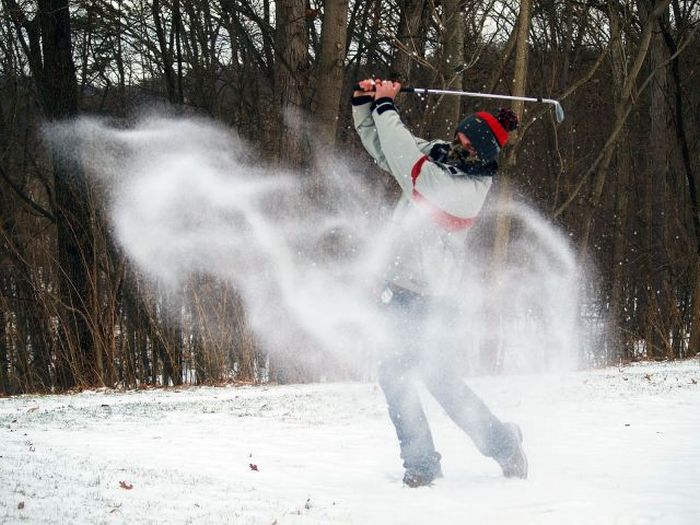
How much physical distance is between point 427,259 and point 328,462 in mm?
1509

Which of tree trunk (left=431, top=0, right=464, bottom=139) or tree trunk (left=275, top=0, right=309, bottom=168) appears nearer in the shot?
tree trunk (left=275, top=0, right=309, bottom=168)

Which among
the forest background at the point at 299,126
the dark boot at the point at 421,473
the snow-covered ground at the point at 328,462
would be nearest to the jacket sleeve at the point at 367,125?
the dark boot at the point at 421,473

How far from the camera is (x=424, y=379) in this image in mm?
4715

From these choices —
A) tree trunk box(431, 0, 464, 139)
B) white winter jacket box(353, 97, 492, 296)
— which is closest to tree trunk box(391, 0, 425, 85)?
tree trunk box(431, 0, 464, 139)

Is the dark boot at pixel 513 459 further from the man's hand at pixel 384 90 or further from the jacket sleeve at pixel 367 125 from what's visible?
the man's hand at pixel 384 90

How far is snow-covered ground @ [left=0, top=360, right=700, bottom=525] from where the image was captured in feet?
13.4

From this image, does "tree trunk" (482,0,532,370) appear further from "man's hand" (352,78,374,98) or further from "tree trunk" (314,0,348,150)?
"man's hand" (352,78,374,98)

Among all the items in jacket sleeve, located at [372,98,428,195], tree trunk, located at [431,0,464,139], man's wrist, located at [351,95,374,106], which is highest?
tree trunk, located at [431,0,464,139]

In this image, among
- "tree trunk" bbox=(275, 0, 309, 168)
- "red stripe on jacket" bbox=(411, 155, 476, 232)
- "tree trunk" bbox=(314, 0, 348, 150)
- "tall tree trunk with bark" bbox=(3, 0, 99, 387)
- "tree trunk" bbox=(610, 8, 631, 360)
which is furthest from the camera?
"tree trunk" bbox=(610, 8, 631, 360)

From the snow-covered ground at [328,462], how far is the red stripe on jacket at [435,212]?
1276mm

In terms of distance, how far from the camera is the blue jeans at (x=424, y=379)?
15.0ft

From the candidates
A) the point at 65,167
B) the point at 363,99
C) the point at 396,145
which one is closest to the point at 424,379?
the point at 396,145

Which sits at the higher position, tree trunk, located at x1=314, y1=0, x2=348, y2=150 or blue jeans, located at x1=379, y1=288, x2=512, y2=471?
tree trunk, located at x1=314, y1=0, x2=348, y2=150

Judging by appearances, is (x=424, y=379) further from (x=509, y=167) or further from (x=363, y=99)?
(x=509, y=167)
